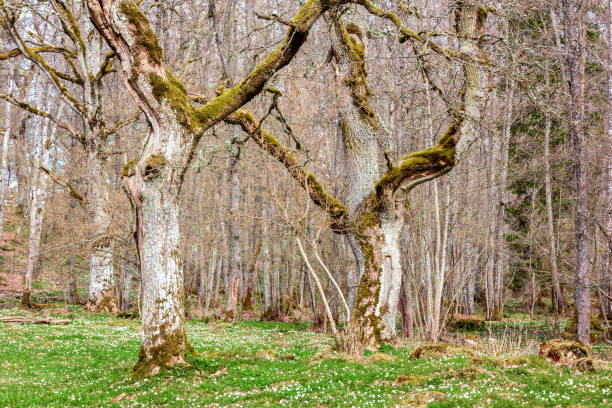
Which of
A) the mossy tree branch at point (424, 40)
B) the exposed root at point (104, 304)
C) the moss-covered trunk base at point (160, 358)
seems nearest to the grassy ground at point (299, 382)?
the moss-covered trunk base at point (160, 358)

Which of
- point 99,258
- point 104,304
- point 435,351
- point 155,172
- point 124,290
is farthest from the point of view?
point 124,290

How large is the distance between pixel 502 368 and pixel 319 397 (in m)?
3.92

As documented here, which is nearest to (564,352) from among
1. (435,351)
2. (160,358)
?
(435,351)

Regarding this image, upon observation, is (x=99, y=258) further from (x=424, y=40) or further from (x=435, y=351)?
(x=424, y=40)

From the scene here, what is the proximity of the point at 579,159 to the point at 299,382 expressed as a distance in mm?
14070

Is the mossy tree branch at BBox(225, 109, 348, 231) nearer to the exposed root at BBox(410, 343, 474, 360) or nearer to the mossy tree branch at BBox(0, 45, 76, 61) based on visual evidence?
the exposed root at BBox(410, 343, 474, 360)

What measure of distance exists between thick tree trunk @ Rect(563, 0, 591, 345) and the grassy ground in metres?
8.12

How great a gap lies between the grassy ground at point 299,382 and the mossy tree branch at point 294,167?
4312 mm

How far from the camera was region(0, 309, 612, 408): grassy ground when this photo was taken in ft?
→ 24.6

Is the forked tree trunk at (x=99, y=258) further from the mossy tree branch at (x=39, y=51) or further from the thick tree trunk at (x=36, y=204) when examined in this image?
the mossy tree branch at (x=39, y=51)

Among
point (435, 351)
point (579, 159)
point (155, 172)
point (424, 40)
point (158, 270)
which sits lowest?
point (435, 351)

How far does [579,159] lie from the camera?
17.0 m

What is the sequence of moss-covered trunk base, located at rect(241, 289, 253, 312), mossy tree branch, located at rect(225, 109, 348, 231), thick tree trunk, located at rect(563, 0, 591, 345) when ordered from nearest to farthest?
mossy tree branch, located at rect(225, 109, 348, 231)
thick tree trunk, located at rect(563, 0, 591, 345)
moss-covered trunk base, located at rect(241, 289, 253, 312)

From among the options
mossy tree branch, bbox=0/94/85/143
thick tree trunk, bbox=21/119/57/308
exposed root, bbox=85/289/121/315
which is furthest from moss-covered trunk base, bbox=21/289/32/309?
mossy tree branch, bbox=0/94/85/143
